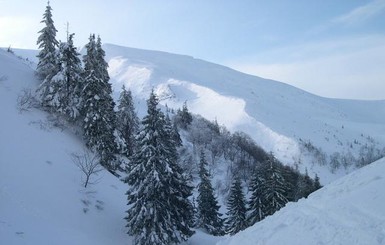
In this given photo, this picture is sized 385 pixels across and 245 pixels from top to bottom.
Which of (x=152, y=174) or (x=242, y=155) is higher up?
(x=152, y=174)

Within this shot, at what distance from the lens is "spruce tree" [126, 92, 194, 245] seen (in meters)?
25.8

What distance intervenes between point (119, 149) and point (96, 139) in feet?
12.7

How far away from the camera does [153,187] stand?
25.8 m

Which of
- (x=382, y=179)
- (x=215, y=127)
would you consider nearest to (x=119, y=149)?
(x=382, y=179)

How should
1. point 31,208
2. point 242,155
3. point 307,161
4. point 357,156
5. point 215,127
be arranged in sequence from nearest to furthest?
point 31,208
point 242,155
point 215,127
point 307,161
point 357,156

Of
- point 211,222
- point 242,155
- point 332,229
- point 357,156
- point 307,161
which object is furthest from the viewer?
point 357,156

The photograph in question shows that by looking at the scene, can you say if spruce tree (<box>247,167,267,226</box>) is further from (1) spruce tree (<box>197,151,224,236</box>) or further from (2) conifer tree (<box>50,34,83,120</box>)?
(2) conifer tree (<box>50,34,83,120</box>)

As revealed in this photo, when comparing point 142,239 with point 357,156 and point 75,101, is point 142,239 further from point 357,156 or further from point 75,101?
point 357,156

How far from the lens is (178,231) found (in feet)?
95.8

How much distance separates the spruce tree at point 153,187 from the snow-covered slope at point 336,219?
8.23m

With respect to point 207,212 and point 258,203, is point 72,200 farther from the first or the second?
point 207,212

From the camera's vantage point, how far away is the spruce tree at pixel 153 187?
25812 mm

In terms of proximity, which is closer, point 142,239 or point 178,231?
point 142,239

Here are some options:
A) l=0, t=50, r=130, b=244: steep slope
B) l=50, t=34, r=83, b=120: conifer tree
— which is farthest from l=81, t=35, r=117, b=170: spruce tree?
l=0, t=50, r=130, b=244: steep slope
